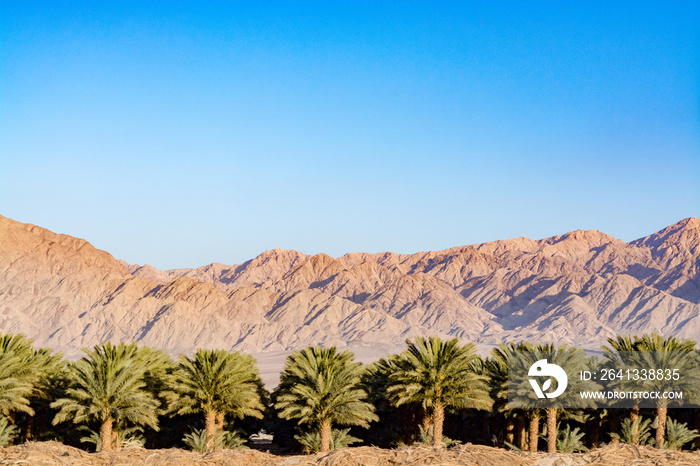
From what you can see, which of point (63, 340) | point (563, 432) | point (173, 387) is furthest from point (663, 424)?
point (63, 340)

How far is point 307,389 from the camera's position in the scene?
29016 millimetres

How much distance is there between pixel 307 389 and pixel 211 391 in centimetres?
475

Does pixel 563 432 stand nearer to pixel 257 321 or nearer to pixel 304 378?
pixel 304 378

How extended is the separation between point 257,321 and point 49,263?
6820 centimetres

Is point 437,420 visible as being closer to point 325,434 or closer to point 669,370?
point 325,434

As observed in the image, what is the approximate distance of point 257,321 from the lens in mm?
189250

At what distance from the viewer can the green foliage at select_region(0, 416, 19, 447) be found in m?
23.8

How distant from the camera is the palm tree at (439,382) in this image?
2906 centimetres

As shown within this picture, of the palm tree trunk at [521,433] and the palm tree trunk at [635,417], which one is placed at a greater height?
the palm tree trunk at [635,417]

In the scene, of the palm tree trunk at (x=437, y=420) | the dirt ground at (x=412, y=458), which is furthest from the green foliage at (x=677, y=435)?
the dirt ground at (x=412, y=458)

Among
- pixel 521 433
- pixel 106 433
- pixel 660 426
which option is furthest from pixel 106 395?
pixel 660 426

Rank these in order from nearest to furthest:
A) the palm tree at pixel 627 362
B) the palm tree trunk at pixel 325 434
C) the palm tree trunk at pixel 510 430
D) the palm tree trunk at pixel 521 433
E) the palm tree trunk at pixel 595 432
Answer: the palm tree trunk at pixel 325 434, the palm tree at pixel 627 362, the palm tree trunk at pixel 521 433, the palm tree trunk at pixel 510 430, the palm tree trunk at pixel 595 432

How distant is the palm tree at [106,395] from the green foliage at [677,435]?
24477mm

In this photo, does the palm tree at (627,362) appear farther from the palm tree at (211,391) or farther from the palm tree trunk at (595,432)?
the palm tree at (211,391)
